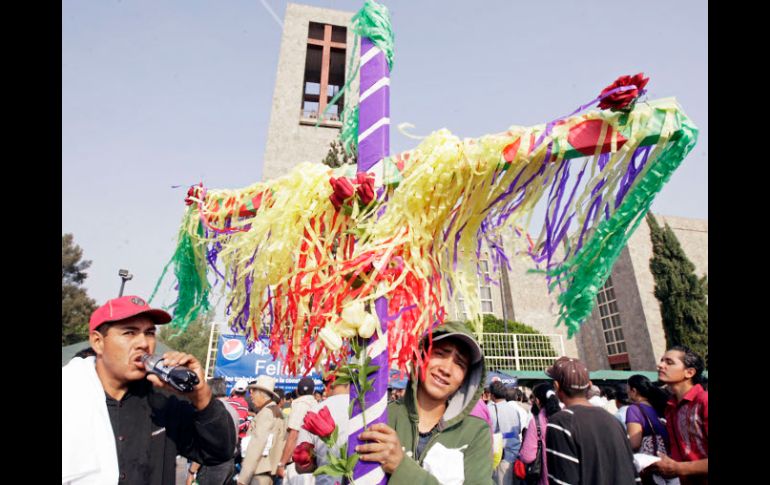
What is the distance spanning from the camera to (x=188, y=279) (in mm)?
2672

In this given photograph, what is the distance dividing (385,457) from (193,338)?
6250 centimetres

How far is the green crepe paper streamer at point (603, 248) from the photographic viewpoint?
65.0 inches

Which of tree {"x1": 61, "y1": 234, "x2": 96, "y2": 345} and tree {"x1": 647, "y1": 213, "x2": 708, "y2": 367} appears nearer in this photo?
tree {"x1": 647, "y1": 213, "x2": 708, "y2": 367}

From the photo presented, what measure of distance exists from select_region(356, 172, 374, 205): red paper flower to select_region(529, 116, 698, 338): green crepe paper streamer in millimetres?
789

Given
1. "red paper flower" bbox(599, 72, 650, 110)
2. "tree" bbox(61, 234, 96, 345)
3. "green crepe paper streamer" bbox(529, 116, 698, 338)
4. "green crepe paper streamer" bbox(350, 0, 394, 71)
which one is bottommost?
"tree" bbox(61, 234, 96, 345)

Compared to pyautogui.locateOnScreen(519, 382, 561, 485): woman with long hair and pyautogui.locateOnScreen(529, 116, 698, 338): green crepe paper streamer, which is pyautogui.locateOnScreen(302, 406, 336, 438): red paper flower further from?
pyautogui.locateOnScreen(519, 382, 561, 485): woman with long hair

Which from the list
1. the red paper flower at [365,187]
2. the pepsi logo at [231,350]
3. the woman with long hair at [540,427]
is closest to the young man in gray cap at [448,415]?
the red paper flower at [365,187]

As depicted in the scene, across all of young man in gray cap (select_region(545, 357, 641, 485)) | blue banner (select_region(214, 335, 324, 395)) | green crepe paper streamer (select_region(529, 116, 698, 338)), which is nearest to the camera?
green crepe paper streamer (select_region(529, 116, 698, 338))

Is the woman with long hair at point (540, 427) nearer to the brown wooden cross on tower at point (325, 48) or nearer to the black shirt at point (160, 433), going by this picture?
the black shirt at point (160, 433)

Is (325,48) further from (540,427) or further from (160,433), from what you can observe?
(160,433)

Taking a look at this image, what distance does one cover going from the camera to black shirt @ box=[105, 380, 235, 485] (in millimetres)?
1818

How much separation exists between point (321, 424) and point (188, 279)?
4.91 ft

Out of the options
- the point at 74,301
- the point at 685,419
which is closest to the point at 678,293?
the point at 685,419

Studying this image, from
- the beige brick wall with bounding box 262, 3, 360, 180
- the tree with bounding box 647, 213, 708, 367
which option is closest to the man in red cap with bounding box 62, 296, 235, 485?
the beige brick wall with bounding box 262, 3, 360, 180
